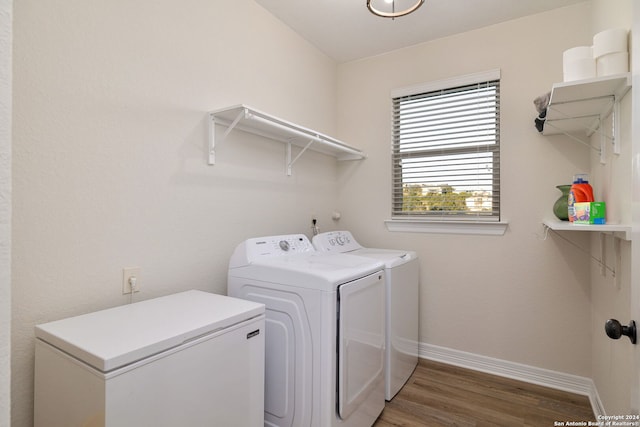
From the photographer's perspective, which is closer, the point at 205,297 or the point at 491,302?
the point at 205,297

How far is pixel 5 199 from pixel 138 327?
0.81m

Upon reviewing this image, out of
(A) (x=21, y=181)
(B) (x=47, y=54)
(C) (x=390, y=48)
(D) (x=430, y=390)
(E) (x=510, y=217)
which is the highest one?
(C) (x=390, y=48)

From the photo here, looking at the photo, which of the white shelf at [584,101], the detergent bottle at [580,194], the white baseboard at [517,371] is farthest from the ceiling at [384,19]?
the white baseboard at [517,371]

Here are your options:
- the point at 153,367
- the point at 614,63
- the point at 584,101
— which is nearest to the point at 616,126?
the point at 584,101

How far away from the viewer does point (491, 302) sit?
2.47 m

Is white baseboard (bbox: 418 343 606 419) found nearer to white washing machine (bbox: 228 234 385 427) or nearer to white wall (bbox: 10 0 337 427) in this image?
white washing machine (bbox: 228 234 385 427)

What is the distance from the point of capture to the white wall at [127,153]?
47.6 inches

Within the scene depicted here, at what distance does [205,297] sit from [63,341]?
1.90ft

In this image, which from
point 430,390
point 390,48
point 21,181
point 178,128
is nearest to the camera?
point 21,181

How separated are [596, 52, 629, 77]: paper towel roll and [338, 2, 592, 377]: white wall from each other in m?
0.90

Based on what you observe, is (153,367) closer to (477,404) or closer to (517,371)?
(477,404)

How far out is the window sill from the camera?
2451mm

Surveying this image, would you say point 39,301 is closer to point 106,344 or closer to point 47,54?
point 106,344

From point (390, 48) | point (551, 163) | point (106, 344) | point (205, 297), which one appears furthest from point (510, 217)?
point (106, 344)
